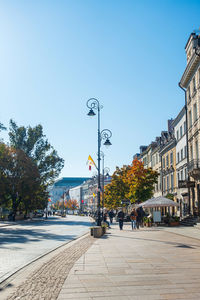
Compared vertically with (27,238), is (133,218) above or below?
above

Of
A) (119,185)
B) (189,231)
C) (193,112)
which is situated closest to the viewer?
(189,231)

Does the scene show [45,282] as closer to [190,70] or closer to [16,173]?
[190,70]

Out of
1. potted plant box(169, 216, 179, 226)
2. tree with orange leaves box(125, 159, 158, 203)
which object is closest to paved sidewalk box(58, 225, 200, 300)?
potted plant box(169, 216, 179, 226)

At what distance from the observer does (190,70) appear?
32.9 meters

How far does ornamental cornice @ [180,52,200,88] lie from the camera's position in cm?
3067

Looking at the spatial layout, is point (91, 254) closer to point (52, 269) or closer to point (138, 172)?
point (52, 269)

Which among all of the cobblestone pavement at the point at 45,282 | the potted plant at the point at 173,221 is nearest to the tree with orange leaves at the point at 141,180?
the potted plant at the point at 173,221

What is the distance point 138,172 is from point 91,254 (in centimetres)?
3927

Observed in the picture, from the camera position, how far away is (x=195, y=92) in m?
32.3

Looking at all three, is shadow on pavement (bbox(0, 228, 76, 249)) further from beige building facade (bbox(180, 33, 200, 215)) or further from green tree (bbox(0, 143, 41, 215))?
green tree (bbox(0, 143, 41, 215))

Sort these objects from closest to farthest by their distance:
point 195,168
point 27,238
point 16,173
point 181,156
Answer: point 27,238 → point 195,168 → point 181,156 → point 16,173

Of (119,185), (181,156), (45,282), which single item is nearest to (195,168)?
(181,156)

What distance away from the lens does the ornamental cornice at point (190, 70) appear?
101 feet

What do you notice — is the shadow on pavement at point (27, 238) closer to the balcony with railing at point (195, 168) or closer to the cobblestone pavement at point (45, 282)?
the cobblestone pavement at point (45, 282)
